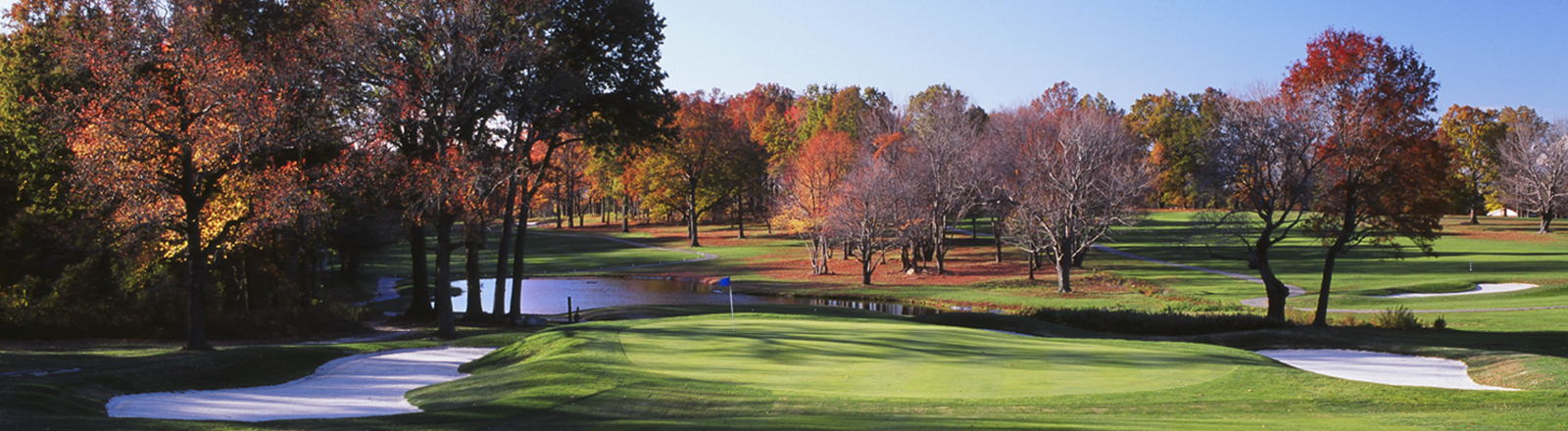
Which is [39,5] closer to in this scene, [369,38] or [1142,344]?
[369,38]

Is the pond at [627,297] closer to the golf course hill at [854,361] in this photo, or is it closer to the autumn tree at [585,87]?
the autumn tree at [585,87]

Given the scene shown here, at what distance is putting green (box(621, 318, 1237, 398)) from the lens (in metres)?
12.6

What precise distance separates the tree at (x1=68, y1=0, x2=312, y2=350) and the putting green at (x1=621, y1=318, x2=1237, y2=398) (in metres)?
8.92

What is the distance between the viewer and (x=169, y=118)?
1788 centimetres

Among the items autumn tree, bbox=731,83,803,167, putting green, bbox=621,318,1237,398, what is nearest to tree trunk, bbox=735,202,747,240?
autumn tree, bbox=731,83,803,167

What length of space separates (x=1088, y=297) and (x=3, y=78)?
125 ft

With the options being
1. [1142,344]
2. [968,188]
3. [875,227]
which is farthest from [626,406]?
[968,188]

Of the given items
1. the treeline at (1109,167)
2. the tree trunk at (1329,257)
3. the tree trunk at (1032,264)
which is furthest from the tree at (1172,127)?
the tree trunk at (1329,257)

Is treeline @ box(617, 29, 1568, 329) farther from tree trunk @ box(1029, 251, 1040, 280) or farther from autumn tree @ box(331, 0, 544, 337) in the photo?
autumn tree @ box(331, 0, 544, 337)

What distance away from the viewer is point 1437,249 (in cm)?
6022

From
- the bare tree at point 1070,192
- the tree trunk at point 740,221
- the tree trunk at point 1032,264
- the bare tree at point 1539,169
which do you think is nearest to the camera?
the bare tree at point 1070,192

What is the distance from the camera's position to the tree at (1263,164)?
25703 millimetres

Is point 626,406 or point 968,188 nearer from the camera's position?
point 626,406

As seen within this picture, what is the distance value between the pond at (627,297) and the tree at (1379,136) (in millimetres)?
16115
